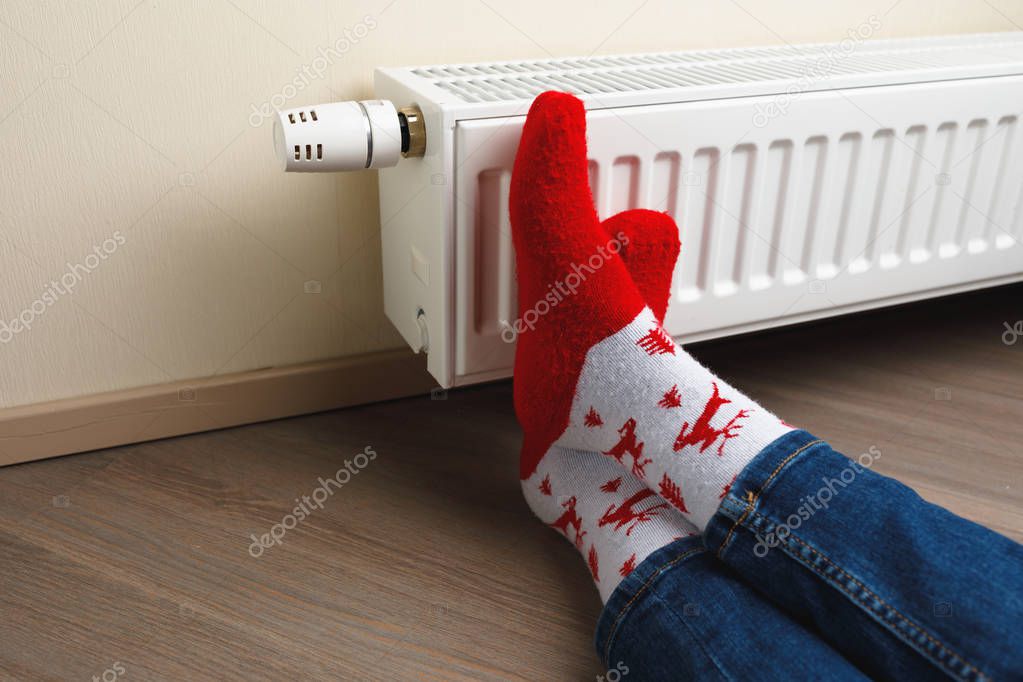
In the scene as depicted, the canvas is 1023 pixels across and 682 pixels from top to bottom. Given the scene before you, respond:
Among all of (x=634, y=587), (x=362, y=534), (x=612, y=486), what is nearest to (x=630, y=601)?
(x=634, y=587)

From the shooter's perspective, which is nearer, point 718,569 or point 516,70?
point 718,569

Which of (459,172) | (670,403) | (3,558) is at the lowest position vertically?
(3,558)

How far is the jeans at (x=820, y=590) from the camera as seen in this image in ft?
1.53

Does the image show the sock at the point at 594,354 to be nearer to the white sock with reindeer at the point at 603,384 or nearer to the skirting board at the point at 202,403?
the white sock with reindeer at the point at 603,384

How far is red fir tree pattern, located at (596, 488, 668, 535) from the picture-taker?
62cm

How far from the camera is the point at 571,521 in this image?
2.24ft

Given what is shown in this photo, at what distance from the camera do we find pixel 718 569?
0.56m

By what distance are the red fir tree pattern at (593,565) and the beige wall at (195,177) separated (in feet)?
1.06

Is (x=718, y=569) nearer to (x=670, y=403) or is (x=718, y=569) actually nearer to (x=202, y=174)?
(x=670, y=403)

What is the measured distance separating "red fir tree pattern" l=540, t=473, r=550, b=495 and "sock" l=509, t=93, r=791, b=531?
0.13 ft

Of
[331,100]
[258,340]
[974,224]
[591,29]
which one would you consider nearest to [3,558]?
[258,340]

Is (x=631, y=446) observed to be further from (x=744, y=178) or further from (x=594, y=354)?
(x=744, y=178)

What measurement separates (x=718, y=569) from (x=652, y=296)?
22cm

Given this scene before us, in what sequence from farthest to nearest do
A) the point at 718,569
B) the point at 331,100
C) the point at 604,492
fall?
the point at 331,100 → the point at 604,492 → the point at 718,569
